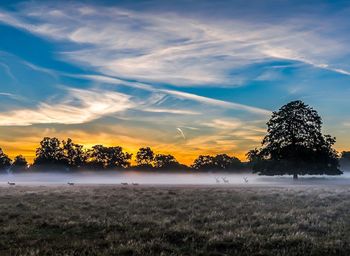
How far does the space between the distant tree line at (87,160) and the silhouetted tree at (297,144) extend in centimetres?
6383

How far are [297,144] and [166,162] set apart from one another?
91.3 metres

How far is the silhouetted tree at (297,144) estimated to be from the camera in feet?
249

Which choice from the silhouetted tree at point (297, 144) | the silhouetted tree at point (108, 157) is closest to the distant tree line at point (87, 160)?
the silhouetted tree at point (108, 157)

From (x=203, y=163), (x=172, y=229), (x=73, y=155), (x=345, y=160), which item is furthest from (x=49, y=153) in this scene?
(x=172, y=229)

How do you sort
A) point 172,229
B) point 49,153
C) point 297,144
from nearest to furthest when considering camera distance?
point 172,229
point 297,144
point 49,153

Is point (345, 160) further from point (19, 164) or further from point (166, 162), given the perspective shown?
point (19, 164)

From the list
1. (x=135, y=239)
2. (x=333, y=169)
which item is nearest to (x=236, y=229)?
(x=135, y=239)

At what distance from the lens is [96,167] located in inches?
5753

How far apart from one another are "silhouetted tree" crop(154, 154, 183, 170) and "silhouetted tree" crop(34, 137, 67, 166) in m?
36.4

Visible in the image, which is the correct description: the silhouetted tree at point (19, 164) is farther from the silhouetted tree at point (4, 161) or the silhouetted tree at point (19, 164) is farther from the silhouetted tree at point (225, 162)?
the silhouetted tree at point (225, 162)

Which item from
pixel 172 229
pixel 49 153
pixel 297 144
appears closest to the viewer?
pixel 172 229

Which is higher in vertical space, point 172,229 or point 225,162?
point 225,162

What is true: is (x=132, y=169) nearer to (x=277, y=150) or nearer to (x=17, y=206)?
(x=277, y=150)

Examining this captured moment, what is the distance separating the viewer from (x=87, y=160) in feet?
486
